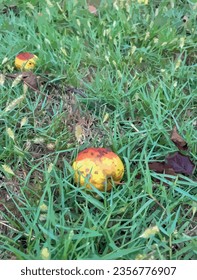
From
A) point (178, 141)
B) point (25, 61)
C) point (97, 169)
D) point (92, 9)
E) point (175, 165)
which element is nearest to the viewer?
point (97, 169)

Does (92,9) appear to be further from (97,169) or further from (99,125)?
(97,169)

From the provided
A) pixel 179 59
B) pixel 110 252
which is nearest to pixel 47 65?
pixel 179 59

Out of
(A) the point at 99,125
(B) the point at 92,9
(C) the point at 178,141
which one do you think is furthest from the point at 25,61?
(C) the point at 178,141

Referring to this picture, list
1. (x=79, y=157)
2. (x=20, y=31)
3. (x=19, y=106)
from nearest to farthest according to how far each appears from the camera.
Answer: (x=79, y=157), (x=19, y=106), (x=20, y=31)

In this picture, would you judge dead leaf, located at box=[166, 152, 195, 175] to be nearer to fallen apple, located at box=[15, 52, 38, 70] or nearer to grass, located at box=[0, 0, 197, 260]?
grass, located at box=[0, 0, 197, 260]
